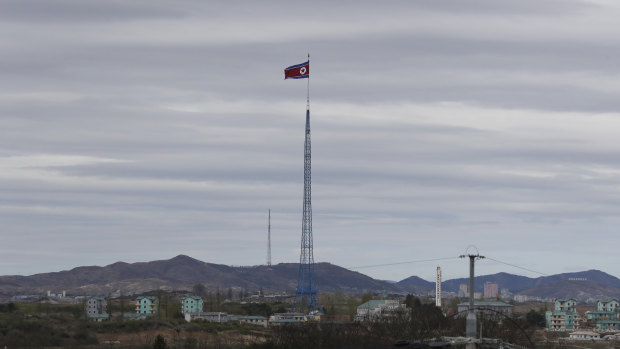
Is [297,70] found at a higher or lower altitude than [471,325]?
higher

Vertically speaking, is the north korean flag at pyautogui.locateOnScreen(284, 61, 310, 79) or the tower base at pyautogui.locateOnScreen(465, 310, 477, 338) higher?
the north korean flag at pyautogui.locateOnScreen(284, 61, 310, 79)

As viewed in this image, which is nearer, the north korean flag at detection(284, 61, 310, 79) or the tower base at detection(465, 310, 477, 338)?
the tower base at detection(465, 310, 477, 338)

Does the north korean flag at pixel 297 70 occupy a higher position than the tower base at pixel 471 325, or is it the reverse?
the north korean flag at pixel 297 70

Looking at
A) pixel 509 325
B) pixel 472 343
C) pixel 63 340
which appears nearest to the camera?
pixel 472 343

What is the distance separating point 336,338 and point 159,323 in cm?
6740

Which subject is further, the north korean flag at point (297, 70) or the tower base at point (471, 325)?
the north korean flag at point (297, 70)

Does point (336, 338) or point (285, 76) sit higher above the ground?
point (285, 76)

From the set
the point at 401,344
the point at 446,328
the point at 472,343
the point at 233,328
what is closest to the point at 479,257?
the point at 472,343

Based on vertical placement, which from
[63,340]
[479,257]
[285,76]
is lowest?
[63,340]

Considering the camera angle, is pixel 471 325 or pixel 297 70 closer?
pixel 471 325

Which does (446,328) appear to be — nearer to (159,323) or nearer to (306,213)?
(306,213)

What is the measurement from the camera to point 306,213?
18012 centimetres

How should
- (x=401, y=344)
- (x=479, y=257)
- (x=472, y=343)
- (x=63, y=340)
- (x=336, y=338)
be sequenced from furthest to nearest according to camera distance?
(x=63, y=340), (x=336, y=338), (x=479, y=257), (x=472, y=343), (x=401, y=344)

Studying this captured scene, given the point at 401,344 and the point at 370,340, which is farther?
the point at 370,340
